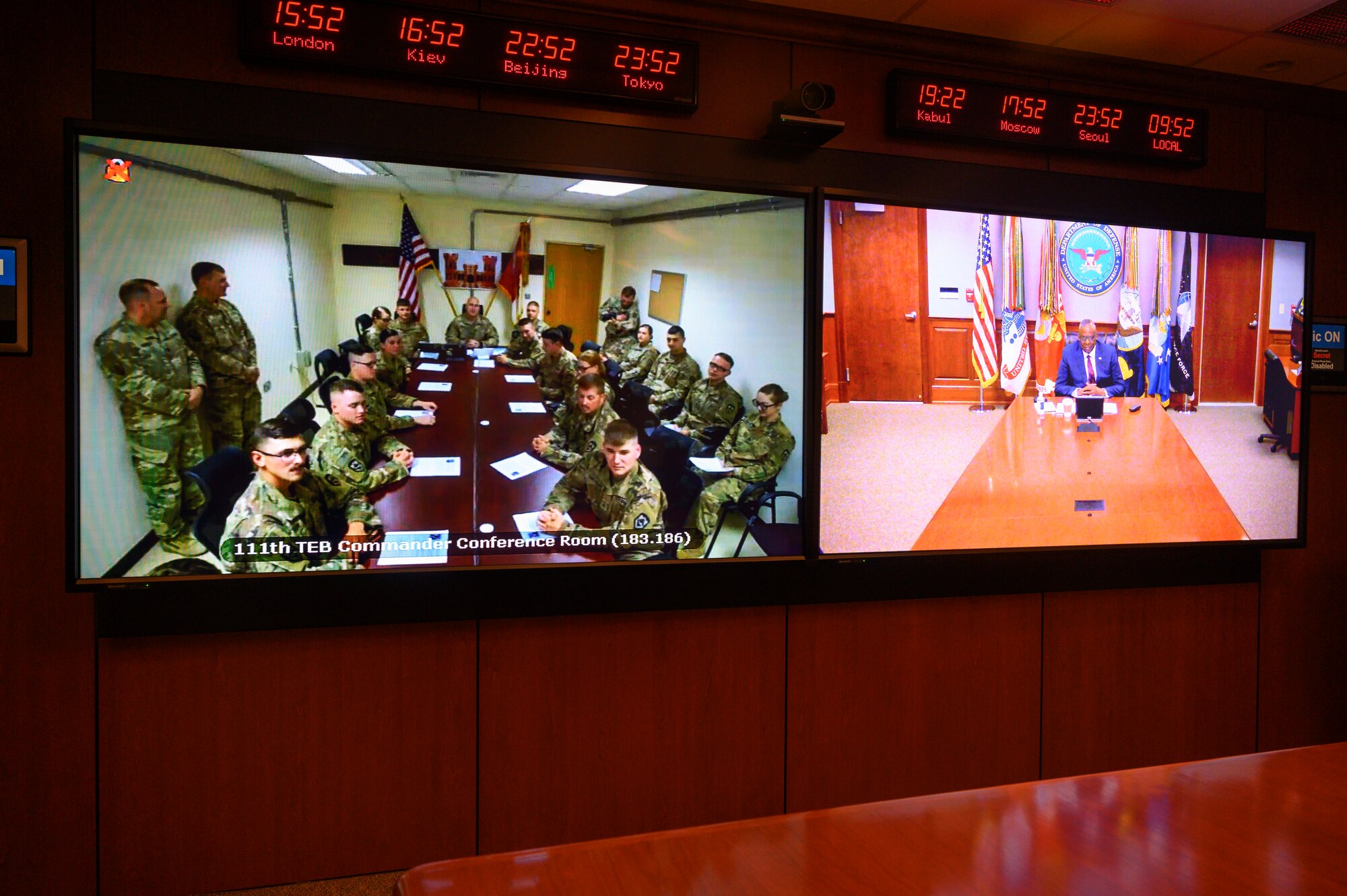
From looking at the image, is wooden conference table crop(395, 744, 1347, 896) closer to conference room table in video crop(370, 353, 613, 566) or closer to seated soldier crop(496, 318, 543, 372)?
conference room table in video crop(370, 353, 613, 566)

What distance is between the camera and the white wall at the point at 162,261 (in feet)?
7.41

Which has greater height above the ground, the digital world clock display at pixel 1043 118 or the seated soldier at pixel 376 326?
the digital world clock display at pixel 1043 118

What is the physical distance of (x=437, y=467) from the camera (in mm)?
2512

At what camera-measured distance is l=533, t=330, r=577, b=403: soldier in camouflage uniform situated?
259cm

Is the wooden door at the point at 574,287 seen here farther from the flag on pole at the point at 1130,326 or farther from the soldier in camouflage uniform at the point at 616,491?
the flag on pole at the point at 1130,326

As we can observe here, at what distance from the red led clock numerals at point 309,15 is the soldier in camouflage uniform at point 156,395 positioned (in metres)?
0.91

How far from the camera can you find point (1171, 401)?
10.3 ft

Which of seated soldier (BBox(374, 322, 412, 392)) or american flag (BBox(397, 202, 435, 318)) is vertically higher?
american flag (BBox(397, 202, 435, 318))

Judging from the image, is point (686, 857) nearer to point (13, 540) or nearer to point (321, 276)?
point (321, 276)

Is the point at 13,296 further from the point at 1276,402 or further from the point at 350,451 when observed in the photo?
the point at 1276,402

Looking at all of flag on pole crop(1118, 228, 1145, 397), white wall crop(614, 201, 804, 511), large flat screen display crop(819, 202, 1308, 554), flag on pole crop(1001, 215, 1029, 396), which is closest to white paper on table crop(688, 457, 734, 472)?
white wall crop(614, 201, 804, 511)

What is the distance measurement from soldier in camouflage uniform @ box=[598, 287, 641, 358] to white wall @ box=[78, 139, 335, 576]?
34.3 inches

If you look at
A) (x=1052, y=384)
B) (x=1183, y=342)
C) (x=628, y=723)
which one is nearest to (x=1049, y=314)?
(x=1052, y=384)

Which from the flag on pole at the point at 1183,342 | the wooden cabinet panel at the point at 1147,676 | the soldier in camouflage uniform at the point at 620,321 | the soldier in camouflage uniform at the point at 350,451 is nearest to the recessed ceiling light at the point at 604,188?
the soldier in camouflage uniform at the point at 620,321
